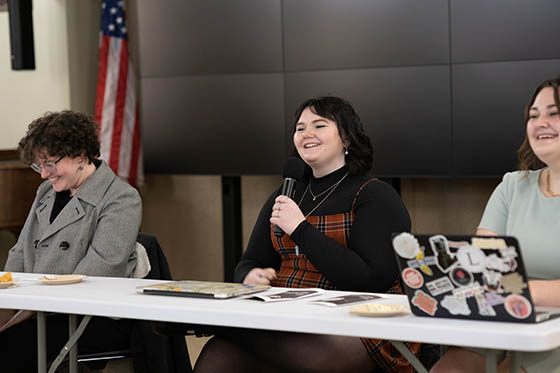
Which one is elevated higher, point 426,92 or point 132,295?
point 426,92

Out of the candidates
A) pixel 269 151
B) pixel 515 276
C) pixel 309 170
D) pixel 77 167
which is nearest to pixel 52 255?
pixel 77 167

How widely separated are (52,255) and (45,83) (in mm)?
3040

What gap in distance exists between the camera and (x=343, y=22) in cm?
523

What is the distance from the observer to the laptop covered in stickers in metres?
2.06

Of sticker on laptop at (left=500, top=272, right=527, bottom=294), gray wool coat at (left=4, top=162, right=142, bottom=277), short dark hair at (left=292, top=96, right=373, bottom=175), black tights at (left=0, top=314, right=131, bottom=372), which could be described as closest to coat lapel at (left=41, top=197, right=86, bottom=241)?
gray wool coat at (left=4, top=162, right=142, bottom=277)

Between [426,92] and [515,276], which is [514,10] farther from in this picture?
[515,276]

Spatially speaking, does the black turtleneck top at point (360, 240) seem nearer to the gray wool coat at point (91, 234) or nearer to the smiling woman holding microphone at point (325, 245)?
the smiling woman holding microphone at point (325, 245)

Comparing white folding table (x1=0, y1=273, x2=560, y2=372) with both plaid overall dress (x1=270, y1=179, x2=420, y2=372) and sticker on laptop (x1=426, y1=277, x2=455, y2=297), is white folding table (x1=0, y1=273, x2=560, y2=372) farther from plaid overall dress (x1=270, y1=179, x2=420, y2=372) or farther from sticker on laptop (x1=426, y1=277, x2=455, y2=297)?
plaid overall dress (x1=270, y1=179, x2=420, y2=372)

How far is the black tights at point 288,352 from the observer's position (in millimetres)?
2672

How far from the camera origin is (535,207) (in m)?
2.72

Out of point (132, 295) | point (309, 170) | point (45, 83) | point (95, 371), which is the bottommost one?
point (95, 371)

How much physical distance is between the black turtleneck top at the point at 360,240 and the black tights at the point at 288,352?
0.22 meters

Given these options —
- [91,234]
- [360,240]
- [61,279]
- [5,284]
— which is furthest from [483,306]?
[91,234]

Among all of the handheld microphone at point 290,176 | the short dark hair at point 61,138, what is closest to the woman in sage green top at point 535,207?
the handheld microphone at point 290,176
